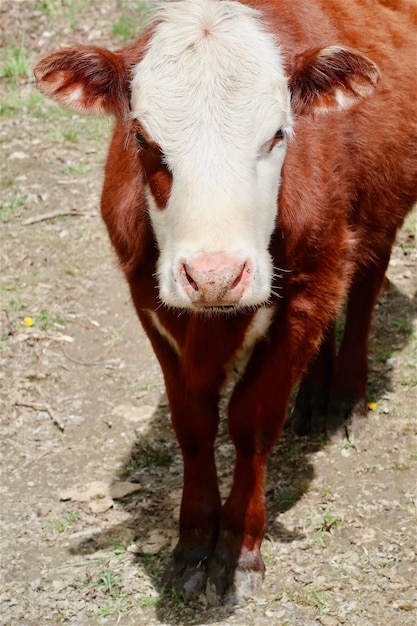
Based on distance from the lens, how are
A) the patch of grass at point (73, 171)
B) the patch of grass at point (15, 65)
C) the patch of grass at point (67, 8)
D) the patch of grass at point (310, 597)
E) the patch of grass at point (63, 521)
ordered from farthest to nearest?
the patch of grass at point (67, 8), the patch of grass at point (15, 65), the patch of grass at point (73, 171), the patch of grass at point (63, 521), the patch of grass at point (310, 597)

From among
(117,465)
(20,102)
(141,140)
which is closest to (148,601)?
(117,465)

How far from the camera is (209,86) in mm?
4031

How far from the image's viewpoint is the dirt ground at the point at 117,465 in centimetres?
487

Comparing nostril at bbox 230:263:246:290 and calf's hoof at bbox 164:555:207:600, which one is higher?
nostril at bbox 230:263:246:290

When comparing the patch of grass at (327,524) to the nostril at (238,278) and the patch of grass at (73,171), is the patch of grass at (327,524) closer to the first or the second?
the nostril at (238,278)

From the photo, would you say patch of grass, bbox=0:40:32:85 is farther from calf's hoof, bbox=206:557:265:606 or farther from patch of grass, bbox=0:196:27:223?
calf's hoof, bbox=206:557:265:606

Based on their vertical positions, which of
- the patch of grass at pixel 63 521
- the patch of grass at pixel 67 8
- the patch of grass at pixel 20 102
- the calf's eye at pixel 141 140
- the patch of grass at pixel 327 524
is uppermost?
the calf's eye at pixel 141 140

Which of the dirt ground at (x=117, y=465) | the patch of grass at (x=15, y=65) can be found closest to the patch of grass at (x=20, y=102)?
the patch of grass at (x=15, y=65)

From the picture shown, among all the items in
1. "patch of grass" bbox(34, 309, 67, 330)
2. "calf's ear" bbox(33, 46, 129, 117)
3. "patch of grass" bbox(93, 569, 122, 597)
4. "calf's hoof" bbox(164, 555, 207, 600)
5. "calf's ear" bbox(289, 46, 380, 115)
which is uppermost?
"calf's ear" bbox(289, 46, 380, 115)

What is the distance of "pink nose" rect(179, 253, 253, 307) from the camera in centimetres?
372

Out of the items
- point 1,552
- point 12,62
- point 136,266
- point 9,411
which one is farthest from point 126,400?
point 12,62

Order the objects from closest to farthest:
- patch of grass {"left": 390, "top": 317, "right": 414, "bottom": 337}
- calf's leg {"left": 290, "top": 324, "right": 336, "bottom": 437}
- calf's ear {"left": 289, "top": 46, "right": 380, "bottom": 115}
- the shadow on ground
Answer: calf's ear {"left": 289, "top": 46, "right": 380, "bottom": 115}, the shadow on ground, calf's leg {"left": 290, "top": 324, "right": 336, "bottom": 437}, patch of grass {"left": 390, "top": 317, "right": 414, "bottom": 337}

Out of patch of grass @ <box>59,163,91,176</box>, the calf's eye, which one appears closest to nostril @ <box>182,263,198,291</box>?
the calf's eye

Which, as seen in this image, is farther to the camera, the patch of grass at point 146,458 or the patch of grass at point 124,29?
the patch of grass at point 124,29
